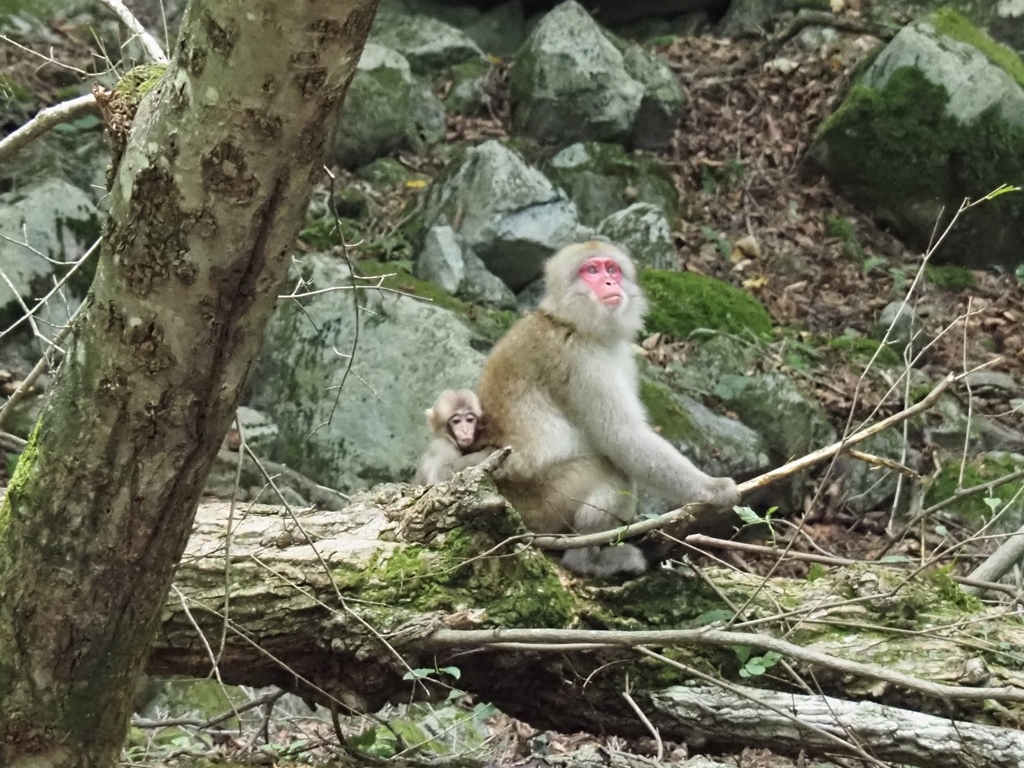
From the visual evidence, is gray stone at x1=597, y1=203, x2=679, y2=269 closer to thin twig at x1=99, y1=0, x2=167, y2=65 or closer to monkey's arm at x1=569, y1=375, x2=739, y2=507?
monkey's arm at x1=569, y1=375, x2=739, y2=507

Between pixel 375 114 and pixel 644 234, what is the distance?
354 cm

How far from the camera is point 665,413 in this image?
816 centimetres

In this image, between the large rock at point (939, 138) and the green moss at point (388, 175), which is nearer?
the large rock at point (939, 138)

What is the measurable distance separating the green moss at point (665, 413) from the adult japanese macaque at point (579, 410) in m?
2.43

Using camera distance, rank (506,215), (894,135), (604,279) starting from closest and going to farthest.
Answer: (604,279)
(506,215)
(894,135)

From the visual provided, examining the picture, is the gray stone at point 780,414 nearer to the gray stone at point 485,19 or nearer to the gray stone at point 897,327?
the gray stone at point 897,327

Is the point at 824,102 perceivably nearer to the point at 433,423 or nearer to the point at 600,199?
the point at 600,199

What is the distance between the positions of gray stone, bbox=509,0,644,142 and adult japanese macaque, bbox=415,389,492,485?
763 cm

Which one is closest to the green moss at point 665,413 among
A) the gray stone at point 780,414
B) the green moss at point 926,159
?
the gray stone at point 780,414

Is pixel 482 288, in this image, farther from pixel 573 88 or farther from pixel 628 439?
pixel 628 439

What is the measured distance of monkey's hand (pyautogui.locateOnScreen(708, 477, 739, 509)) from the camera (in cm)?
472

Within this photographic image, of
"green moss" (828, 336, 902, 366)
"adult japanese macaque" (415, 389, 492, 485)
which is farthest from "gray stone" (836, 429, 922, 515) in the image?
"adult japanese macaque" (415, 389, 492, 485)

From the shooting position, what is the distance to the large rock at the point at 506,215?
10.5 m

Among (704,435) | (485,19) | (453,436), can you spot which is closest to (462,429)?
(453,436)
